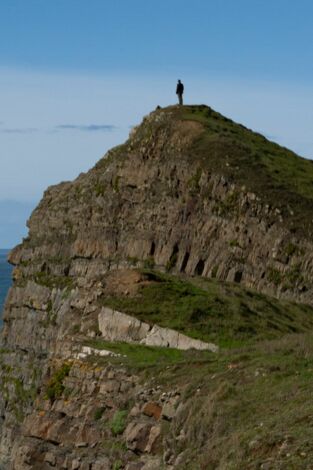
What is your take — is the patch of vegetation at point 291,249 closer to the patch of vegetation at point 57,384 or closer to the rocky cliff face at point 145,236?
the rocky cliff face at point 145,236

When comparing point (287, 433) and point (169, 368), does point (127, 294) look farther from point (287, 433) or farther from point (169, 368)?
point (287, 433)

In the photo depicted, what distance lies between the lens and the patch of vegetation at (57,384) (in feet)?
134

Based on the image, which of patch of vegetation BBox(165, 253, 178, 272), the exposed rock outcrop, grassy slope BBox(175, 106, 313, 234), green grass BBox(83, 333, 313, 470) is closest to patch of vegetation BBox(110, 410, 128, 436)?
green grass BBox(83, 333, 313, 470)

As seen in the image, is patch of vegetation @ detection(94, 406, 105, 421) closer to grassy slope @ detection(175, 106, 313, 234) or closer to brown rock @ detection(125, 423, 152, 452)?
brown rock @ detection(125, 423, 152, 452)

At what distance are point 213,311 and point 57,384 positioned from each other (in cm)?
1381

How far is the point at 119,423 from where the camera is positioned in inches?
1367

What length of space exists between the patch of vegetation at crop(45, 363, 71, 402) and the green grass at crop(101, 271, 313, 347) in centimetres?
766

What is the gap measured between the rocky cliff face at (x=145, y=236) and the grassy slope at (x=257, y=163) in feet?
0.33

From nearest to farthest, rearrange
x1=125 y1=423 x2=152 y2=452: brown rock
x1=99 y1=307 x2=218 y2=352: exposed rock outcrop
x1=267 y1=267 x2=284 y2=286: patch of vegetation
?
x1=125 y1=423 x2=152 y2=452: brown rock
x1=99 y1=307 x2=218 y2=352: exposed rock outcrop
x1=267 y1=267 x2=284 y2=286: patch of vegetation

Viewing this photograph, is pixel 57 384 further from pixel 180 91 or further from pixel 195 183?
pixel 180 91

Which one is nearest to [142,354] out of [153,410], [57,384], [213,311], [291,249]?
[57,384]

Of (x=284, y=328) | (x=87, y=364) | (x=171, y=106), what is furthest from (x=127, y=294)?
(x=171, y=106)

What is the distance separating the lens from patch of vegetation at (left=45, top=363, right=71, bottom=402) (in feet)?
134

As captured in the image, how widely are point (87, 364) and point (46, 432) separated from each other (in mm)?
3154
